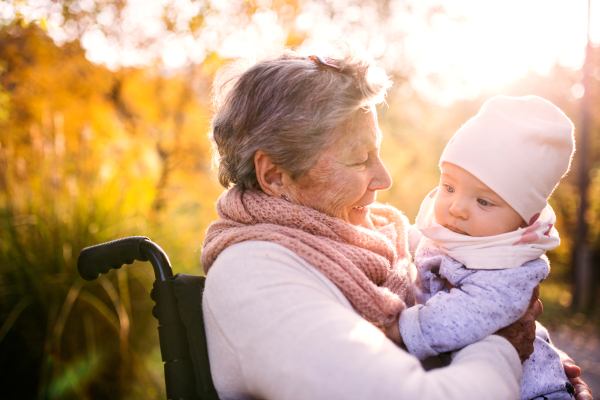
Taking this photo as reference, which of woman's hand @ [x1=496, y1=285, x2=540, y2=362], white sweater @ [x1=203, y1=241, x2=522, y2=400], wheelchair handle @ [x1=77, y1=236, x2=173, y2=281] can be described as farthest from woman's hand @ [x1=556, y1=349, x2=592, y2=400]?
wheelchair handle @ [x1=77, y1=236, x2=173, y2=281]

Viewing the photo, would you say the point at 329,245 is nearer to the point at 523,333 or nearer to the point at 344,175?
the point at 344,175

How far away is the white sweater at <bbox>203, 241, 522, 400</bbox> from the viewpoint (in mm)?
839

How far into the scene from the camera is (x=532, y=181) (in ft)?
4.05

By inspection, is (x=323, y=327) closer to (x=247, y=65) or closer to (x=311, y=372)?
(x=311, y=372)

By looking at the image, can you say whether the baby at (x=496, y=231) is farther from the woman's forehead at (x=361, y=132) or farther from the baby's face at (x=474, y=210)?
the woman's forehead at (x=361, y=132)

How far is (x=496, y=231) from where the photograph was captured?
4.16ft

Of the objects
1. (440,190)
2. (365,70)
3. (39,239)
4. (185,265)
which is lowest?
(185,265)

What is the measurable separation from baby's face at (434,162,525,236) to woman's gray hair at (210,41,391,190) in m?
0.43

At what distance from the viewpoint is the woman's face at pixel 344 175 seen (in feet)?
4.34

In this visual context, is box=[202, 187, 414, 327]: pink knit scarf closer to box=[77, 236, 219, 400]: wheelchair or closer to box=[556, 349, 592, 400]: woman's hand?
box=[77, 236, 219, 400]: wheelchair

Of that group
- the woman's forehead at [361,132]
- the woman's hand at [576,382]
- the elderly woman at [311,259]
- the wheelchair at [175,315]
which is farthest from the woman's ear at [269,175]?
the woman's hand at [576,382]

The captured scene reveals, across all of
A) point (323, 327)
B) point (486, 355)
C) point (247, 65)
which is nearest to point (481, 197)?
point (486, 355)

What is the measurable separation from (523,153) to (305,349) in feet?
3.12

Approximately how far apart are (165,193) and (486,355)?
537 centimetres
